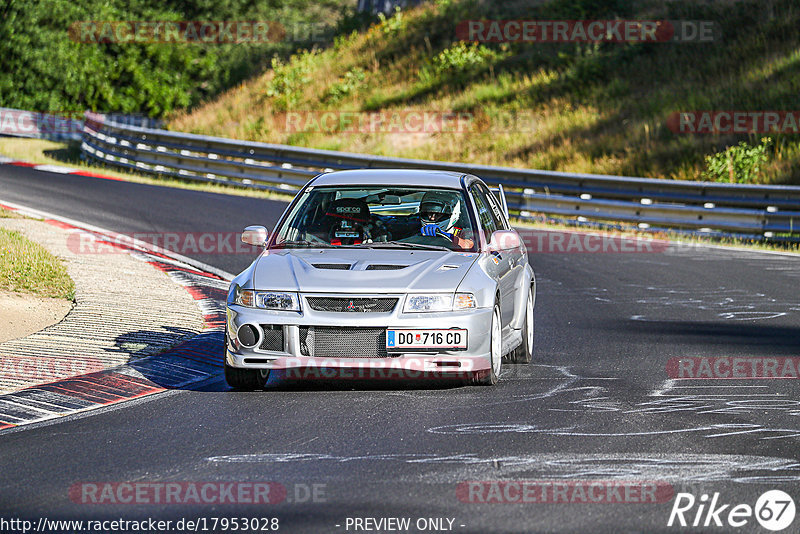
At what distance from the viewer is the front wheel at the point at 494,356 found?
27.0 feet

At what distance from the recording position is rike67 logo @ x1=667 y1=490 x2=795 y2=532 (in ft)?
16.7

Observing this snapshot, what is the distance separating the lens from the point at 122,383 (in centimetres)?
851

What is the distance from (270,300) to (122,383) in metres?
1.38

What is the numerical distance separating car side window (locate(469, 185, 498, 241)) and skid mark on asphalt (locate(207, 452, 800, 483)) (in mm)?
3221

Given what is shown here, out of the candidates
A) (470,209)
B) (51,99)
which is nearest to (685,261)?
(470,209)

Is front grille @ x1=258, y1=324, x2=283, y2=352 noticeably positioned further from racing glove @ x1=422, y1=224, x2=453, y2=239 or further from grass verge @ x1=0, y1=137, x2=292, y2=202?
grass verge @ x1=0, y1=137, x2=292, y2=202

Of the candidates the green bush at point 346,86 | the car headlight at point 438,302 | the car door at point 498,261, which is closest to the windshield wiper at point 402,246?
the car door at point 498,261

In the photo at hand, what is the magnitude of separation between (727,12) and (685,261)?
17.9m

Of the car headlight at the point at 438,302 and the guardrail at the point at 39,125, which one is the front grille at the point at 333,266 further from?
the guardrail at the point at 39,125

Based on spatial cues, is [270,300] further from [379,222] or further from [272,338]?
[379,222]

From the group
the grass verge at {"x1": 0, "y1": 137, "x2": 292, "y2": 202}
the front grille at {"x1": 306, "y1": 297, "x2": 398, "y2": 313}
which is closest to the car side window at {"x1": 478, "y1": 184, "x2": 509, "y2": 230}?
the front grille at {"x1": 306, "y1": 297, "x2": 398, "y2": 313}

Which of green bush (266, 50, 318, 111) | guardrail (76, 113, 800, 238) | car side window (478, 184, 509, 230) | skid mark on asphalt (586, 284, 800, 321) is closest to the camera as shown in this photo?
car side window (478, 184, 509, 230)

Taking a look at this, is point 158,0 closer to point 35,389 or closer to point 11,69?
point 11,69

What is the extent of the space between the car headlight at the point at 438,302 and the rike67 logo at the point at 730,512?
2.82 meters
